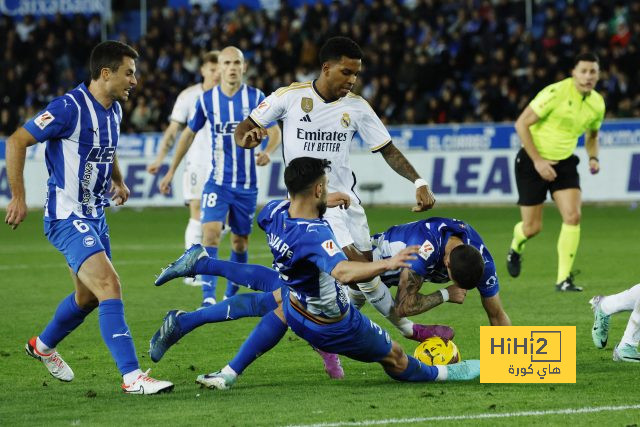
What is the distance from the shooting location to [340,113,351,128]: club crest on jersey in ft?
27.4

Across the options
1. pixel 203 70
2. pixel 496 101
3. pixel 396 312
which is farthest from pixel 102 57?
pixel 496 101

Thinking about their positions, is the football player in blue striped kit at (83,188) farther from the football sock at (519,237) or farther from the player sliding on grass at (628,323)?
the football sock at (519,237)

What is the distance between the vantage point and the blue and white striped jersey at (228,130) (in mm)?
11086

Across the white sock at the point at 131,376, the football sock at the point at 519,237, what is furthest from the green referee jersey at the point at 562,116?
the white sock at the point at 131,376

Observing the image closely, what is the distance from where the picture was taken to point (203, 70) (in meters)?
12.3

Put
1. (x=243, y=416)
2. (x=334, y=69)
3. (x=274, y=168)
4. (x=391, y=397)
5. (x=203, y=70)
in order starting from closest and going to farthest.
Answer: (x=243, y=416) → (x=391, y=397) → (x=334, y=69) → (x=203, y=70) → (x=274, y=168)

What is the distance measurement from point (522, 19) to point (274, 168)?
760 cm

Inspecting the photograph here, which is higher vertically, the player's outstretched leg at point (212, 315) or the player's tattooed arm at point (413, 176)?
the player's tattooed arm at point (413, 176)

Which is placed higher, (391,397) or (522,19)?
(522,19)

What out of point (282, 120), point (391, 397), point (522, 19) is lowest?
point (391, 397)

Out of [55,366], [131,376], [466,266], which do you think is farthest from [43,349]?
[466,266]

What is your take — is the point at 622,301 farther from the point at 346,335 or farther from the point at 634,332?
the point at 346,335

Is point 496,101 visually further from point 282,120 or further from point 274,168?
point 282,120

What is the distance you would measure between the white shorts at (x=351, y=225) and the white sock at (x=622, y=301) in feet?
5.46
